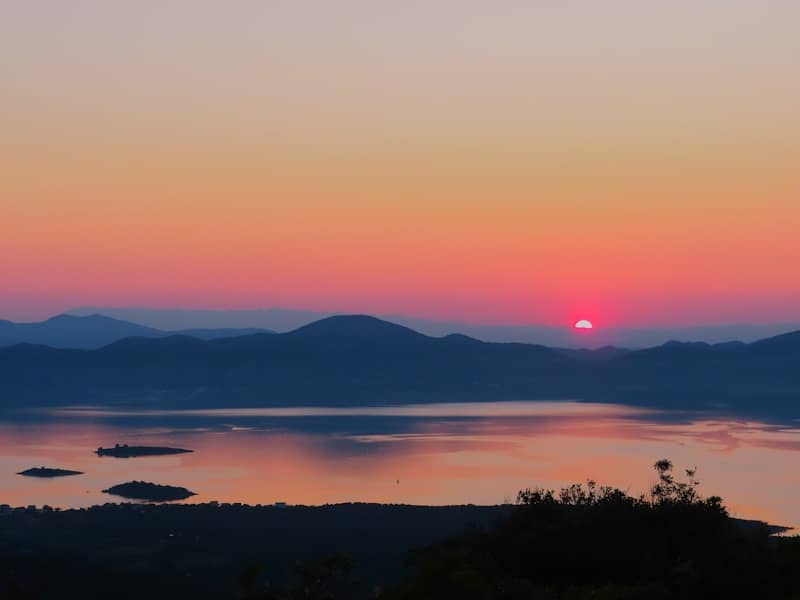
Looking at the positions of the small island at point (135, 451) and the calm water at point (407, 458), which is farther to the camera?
the small island at point (135, 451)

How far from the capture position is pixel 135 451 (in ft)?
441

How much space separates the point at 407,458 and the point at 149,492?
1516 inches

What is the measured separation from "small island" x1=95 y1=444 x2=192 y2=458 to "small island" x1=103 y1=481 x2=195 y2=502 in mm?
35117

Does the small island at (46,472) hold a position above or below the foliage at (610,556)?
below

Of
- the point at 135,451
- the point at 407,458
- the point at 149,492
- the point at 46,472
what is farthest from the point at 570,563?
the point at 135,451

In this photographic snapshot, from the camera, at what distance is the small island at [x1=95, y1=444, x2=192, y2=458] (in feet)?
432

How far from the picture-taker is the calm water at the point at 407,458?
93.0 metres

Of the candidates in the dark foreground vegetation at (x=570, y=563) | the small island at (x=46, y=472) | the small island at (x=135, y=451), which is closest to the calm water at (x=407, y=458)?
the small island at (x=46, y=472)

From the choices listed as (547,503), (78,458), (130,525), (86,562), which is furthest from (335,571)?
(78,458)

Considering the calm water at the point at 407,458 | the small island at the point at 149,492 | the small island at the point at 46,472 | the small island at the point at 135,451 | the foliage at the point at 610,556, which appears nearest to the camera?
the foliage at the point at 610,556

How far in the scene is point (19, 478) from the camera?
10619 centimetres

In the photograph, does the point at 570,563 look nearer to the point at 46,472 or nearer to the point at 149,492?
the point at 149,492

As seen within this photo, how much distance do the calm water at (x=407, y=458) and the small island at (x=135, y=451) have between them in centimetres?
270

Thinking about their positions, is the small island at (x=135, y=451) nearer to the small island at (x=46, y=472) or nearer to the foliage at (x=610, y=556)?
the small island at (x=46, y=472)
